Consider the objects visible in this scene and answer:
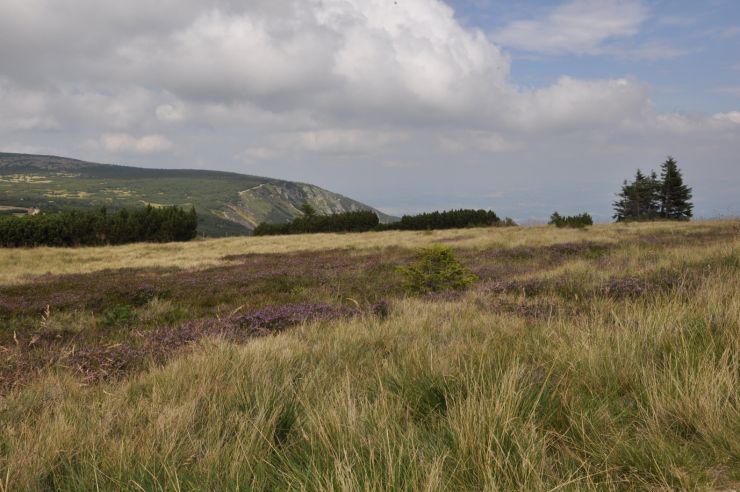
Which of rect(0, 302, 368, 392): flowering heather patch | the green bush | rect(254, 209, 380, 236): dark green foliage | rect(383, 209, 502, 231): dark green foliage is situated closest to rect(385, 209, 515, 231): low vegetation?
rect(383, 209, 502, 231): dark green foliage

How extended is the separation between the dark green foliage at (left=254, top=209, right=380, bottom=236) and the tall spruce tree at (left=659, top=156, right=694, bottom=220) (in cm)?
5360

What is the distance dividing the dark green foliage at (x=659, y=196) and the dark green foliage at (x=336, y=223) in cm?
4449

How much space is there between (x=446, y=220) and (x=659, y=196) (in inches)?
1697

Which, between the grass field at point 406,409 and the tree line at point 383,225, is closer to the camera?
the grass field at point 406,409

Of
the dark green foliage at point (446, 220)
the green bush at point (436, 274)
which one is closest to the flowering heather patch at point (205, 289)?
the green bush at point (436, 274)

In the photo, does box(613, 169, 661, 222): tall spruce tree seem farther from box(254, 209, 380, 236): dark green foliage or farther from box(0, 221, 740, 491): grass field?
box(0, 221, 740, 491): grass field

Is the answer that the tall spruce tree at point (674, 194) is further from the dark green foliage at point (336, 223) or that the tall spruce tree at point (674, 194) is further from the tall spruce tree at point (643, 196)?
the dark green foliage at point (336, 223)

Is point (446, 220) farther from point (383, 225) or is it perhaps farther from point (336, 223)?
point (336, 223)

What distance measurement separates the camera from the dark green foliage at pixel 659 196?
7712 cm

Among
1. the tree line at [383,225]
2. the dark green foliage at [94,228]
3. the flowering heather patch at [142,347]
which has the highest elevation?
the tree line at [383,225]

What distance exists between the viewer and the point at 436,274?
36.7 ft

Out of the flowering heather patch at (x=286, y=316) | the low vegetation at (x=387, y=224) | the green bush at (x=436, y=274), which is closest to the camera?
the flowering heather patch at (x=286, y=316)

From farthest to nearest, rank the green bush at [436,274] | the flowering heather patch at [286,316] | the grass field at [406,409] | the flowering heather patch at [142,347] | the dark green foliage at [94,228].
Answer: the dark green foliage at [94,228] → the green bush at [436,274] → the flowering heather patch at [286,316] → the flowering heather patch at [142,347] → the grass field at [406,409]

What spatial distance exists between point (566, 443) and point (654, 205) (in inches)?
3905
